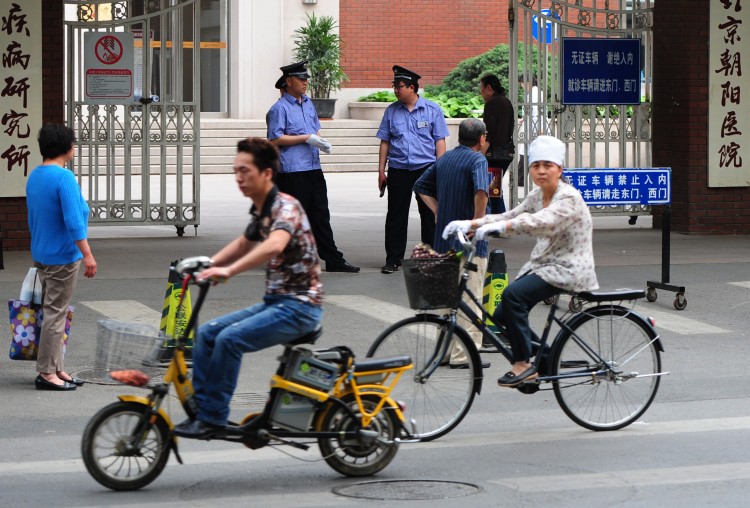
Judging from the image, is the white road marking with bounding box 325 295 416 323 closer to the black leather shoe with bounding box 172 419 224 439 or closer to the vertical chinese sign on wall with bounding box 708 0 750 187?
the black leather shoe with bounding box 172 419 224 439

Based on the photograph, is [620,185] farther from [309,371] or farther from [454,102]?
[454,102]

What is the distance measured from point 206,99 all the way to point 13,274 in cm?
1992

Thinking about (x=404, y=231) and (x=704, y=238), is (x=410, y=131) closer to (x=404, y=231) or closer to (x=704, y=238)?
(x=404, y=231)

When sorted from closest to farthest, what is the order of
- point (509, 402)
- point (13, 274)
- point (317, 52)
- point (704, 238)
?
point (509, 402)
point (13, 274)
point (704, 238)
point (317, 52)

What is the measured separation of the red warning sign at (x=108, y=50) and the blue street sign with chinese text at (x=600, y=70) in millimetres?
5553

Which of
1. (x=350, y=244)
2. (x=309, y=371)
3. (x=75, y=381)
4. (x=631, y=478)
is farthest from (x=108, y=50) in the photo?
(x=631, y=478)

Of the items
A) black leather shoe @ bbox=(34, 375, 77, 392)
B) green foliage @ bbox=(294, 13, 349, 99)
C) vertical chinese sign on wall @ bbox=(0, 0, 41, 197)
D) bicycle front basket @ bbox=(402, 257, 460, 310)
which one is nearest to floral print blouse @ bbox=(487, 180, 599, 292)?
bicycle front basket @ bbox=(402, 257, 460, 310)

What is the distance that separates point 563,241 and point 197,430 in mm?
2363

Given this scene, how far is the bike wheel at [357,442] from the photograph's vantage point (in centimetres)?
660

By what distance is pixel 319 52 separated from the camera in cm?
3216

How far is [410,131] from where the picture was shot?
13.7 m

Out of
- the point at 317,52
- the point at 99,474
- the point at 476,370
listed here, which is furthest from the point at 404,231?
the point at 317,52

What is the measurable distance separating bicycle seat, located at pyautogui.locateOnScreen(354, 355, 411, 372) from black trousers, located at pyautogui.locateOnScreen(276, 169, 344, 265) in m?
6.79

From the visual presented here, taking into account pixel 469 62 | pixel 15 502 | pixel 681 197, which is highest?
pixel 469 62
